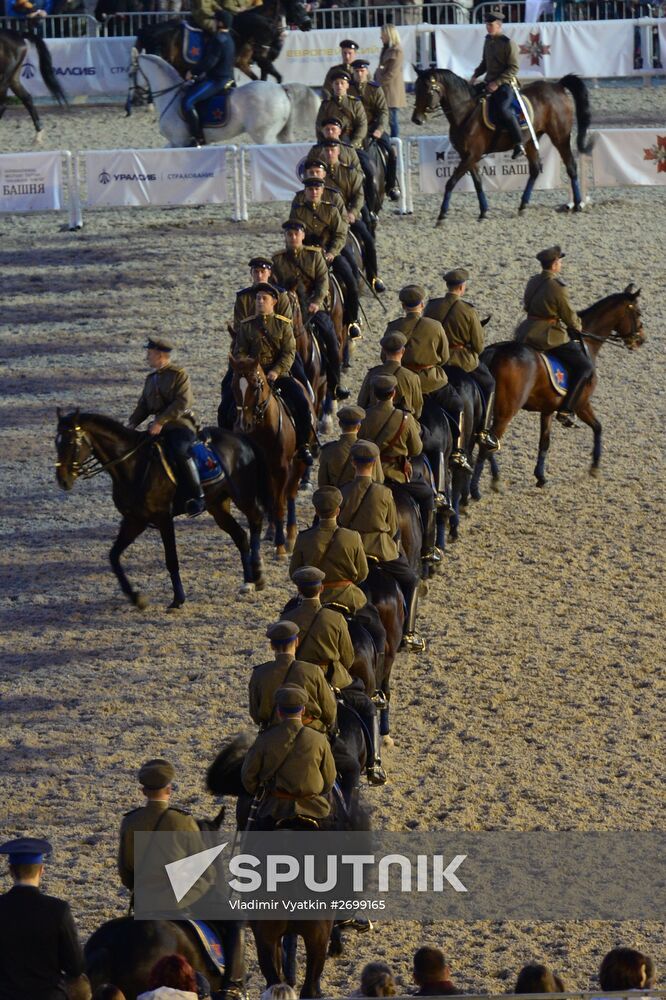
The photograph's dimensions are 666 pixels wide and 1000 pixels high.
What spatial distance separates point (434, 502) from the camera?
1614cm

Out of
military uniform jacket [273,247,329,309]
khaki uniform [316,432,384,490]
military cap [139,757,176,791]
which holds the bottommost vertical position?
military cap [139,757,176,791]

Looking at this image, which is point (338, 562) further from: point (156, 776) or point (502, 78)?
point (502, 78)

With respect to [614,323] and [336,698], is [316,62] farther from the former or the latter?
[336,698]

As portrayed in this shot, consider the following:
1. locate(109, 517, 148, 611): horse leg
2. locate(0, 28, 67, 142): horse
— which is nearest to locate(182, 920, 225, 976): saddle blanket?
locate(109, 517, 148, 611): horse leg

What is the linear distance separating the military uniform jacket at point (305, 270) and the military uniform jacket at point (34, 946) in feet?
36.8

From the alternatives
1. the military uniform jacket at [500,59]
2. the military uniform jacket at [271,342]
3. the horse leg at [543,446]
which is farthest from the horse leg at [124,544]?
the military uniform jacket at [500,59]

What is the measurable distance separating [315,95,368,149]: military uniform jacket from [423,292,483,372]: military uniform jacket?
774cm

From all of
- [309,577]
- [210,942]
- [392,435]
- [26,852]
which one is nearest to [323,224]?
[392,435]

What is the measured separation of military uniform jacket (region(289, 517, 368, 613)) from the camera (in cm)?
1309

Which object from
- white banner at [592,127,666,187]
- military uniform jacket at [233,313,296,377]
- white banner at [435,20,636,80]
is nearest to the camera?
military uniform jacket at [233,313,296,377]

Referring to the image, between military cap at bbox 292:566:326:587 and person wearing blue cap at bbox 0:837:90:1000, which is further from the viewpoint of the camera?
military cap at bbox 292:566:326:587

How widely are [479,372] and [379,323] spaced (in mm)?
6432

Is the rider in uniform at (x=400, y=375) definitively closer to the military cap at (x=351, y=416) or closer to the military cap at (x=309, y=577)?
the military cap at (x=351, y=416)

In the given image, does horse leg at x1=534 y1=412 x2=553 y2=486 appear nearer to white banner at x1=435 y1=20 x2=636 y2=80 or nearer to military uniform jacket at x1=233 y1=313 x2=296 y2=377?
military uniform jacket at x1=233 y1=313 x2=296 y2=377
